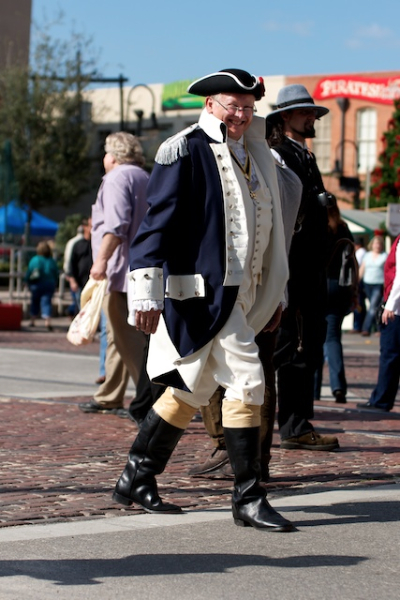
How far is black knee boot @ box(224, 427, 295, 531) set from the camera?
16.3ft

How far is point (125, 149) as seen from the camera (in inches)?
338

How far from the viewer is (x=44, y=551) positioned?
172 inches

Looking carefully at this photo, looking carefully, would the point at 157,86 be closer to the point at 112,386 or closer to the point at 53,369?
the point at 53,369

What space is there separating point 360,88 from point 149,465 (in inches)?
1802

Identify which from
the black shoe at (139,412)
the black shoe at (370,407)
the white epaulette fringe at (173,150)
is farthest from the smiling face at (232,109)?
the black shoe at (370,407)

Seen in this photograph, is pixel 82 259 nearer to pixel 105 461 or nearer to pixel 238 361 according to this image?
pixel 105 461

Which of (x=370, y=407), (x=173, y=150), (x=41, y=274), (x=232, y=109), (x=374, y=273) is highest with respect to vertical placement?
(x=232, y=109)

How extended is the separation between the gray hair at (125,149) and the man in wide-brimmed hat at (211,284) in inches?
132

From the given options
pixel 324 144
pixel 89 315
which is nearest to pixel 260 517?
pixel 89 315

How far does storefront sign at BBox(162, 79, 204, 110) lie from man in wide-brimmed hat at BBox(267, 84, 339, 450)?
4765cm

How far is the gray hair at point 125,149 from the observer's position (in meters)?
8.59

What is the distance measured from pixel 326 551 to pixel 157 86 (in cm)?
5271

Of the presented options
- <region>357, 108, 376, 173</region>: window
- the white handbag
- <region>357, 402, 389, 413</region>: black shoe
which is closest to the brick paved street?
<region>357, 402, 389, 413</region>: black shoe

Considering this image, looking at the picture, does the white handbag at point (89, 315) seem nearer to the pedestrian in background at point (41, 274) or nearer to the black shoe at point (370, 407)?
the black shoe at point (370, 407)
